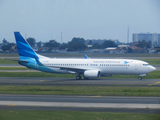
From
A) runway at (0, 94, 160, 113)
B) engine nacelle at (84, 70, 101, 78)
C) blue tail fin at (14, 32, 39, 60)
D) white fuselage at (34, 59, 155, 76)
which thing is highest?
blue tail fin at (14, 32, 39, 60)

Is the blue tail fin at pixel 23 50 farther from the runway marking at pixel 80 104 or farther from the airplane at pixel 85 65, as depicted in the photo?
the runway marking at pixel 80 104

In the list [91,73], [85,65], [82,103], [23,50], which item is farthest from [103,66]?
[82,103]

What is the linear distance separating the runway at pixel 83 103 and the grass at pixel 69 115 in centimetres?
121

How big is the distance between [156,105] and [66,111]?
700cm

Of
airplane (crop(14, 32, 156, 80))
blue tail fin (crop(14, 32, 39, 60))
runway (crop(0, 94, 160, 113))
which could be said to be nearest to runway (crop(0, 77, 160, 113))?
runway (crop(0, 94, 160, 113))

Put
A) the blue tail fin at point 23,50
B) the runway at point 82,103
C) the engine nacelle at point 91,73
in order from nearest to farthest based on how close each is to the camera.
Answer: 1. the runway at point 82,103
2. the engine nacelle at point 91,73
3. the blue tail fin at point 23,50

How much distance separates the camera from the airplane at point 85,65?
40.3 meters

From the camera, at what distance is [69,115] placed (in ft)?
56.5

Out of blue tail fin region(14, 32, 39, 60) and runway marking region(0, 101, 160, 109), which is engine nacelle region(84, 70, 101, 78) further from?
runway marking region(0, 101, 160, 109)

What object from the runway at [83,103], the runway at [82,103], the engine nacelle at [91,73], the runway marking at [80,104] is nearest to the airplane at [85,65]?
the engine nacelle at [91,73]

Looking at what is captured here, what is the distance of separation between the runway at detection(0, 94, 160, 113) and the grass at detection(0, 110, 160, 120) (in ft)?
3.98

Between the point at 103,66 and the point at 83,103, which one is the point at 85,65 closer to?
the point at 103,66

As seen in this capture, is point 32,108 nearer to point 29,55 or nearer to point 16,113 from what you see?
point 16,113

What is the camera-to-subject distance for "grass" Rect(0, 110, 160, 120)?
1652cm
